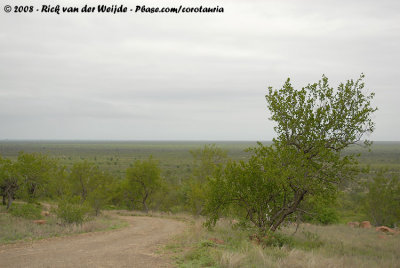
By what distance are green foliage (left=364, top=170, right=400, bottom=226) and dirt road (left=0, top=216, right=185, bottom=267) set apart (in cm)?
2911

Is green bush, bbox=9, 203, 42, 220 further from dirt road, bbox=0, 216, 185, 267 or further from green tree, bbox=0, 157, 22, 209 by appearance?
dirt road, bbox=0, 216, 185, 267

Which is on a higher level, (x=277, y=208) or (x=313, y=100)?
(x=313, y=100)

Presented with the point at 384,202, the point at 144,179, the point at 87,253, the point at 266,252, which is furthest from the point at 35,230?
the point at 384,202

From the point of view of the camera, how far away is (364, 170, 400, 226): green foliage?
1305 inches

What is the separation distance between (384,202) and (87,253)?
3351 centimetres

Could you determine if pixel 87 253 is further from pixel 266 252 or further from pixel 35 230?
pixel 266 252

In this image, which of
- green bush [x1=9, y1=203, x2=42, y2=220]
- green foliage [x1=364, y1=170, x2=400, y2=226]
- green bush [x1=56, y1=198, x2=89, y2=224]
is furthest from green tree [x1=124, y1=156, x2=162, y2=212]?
green foliage [x1=364, y1=170, x2=400, y2=226]

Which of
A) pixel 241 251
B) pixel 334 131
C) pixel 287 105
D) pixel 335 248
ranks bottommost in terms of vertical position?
pixel 335 248

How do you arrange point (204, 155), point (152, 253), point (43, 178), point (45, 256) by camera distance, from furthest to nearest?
point (204, 155) < point (43, 178) < point (152, 253) < point (45, 256)

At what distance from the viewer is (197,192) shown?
26.9m

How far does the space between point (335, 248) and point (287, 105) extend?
753cm

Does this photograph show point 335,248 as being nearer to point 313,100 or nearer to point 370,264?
point 370,264

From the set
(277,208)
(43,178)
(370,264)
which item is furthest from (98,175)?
(370,264)

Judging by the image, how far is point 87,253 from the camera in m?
11.2
